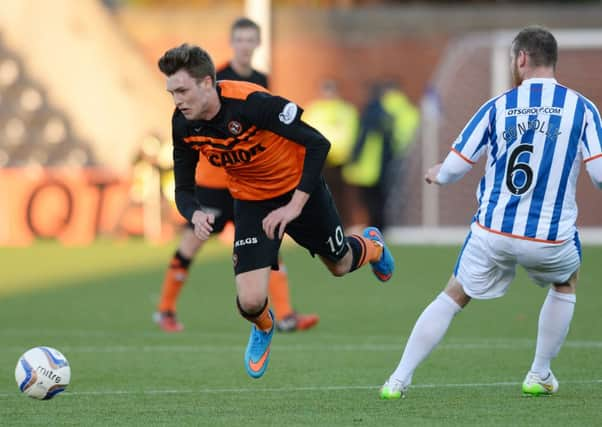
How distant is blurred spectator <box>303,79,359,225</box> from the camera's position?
59.8ft

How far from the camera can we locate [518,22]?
19.9 m

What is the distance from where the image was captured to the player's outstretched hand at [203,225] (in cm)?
637

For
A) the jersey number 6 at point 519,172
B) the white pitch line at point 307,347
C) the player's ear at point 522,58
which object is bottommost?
the white pitch line at point 307,347

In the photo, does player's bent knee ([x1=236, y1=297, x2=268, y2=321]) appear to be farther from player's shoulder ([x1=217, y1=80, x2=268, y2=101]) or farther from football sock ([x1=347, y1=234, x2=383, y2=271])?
player's shoulder ([x1=217, y1=80, x2=268, y2=101])

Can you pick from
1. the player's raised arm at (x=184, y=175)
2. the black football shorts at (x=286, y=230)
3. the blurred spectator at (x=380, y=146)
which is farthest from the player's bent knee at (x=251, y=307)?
the blurred spectator at (x=380, y=146)

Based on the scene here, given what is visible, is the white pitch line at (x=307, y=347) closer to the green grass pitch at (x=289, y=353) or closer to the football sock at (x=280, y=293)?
the green grass pitch at (x=289, y=353)

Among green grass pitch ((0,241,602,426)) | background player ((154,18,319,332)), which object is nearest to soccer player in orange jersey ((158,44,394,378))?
green grass pitch ((0,241,602,426))

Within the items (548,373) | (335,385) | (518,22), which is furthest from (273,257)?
(518,22)

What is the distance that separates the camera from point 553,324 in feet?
20.5

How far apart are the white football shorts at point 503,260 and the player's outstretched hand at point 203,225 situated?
3.98 feet

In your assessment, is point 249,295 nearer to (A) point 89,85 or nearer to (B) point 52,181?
(B) point 52,181

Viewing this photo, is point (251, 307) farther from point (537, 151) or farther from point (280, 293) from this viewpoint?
point (280, 293)

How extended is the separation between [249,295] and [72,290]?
6204 mm

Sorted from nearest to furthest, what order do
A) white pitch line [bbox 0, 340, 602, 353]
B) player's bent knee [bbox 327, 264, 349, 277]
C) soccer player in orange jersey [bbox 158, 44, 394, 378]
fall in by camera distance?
soccer player in orange jersey [bbox 158, 44, 394, 378]
player's bent knee [bbox 327, 264, 349, 277]
white pitch line [bbox 0, 340, 602, 353]
